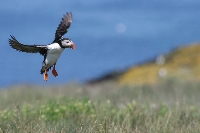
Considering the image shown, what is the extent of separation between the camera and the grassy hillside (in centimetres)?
2138

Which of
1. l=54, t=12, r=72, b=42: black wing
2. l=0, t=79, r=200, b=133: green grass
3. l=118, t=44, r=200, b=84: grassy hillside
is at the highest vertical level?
l=118, t=44, r=200, b=84: grassy hillside

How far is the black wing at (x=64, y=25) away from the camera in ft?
21.4

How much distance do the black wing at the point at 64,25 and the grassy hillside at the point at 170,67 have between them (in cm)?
1372

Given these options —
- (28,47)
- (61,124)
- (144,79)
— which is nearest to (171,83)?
(144,79)

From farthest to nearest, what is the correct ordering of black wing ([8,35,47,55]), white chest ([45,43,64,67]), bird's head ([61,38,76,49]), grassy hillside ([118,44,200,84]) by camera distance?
1. grassy hillside ([118,44,200,84])
2. black wing ([8,35,47,55])
3. white chest ([45,43,64,67])
4. bird's head ([61,38,76,49])

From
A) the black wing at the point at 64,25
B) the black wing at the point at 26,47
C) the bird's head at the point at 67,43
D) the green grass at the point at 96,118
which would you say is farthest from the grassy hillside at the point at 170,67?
the bird's head at the point at 67,43

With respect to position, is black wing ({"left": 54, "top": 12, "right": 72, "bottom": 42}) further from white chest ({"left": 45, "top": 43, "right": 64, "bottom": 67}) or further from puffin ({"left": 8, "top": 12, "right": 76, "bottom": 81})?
white chest ({"left": 45, "top": 43, "right": 64, "bottom": 67})

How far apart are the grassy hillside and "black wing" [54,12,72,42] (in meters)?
13.7

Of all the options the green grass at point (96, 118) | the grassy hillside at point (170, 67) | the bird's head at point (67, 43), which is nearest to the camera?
the bird's head at point (67, 43)

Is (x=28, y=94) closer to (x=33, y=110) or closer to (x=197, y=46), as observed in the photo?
(x=33, y=110)

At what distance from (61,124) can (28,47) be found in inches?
52.0

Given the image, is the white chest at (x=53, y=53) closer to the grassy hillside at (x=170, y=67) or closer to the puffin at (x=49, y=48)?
the puffin at (x=49, y=48)

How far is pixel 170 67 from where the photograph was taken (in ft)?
74.2

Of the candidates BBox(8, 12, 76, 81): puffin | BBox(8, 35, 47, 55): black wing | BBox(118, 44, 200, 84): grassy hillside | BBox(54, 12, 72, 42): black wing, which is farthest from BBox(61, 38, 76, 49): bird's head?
BBox(118, 44, 200, 84): grassy hillside
